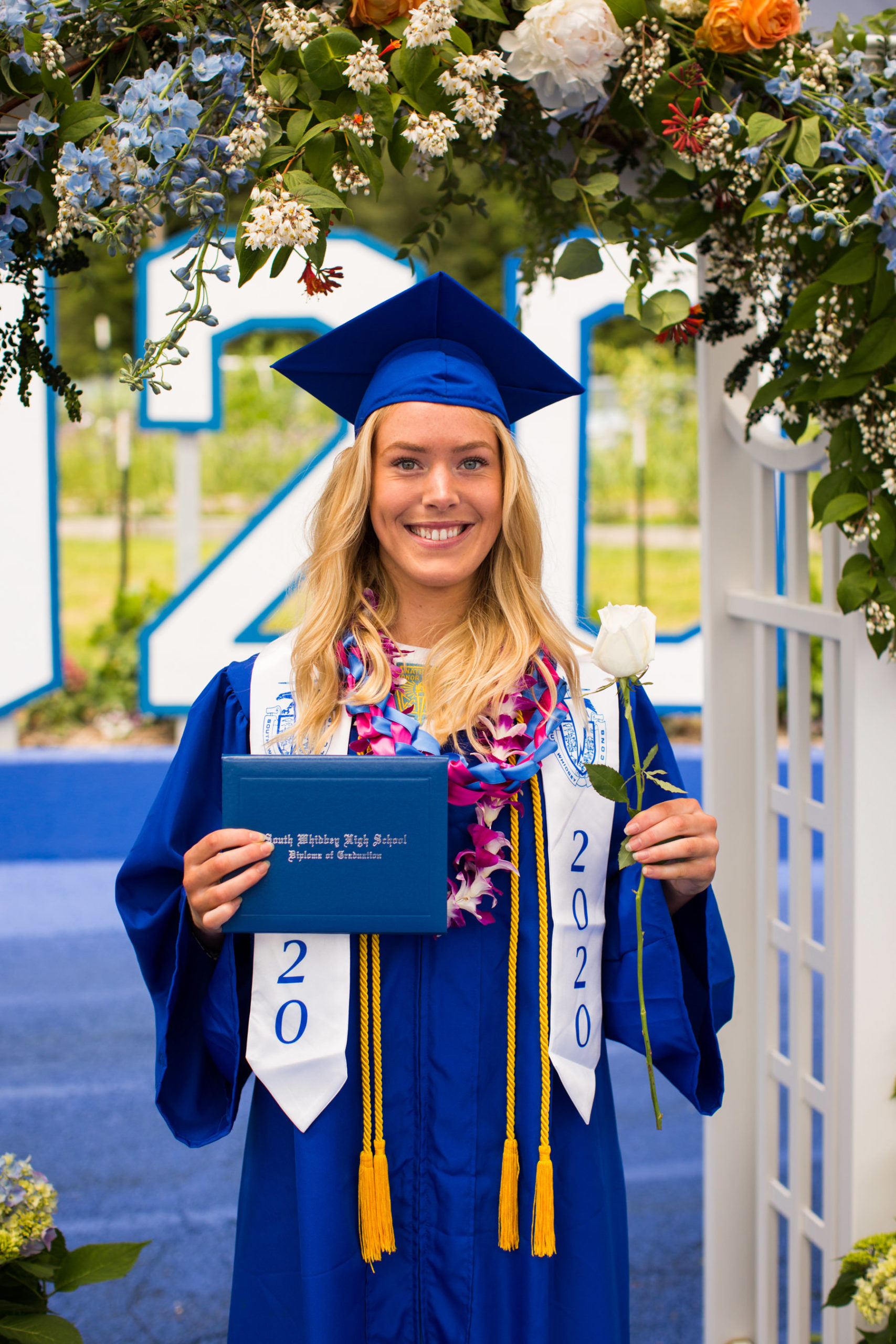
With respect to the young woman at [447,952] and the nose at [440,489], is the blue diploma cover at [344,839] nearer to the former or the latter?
the young woman at [447,952]

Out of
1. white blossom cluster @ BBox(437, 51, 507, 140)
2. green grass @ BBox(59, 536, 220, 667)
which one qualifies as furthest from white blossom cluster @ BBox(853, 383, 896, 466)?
green grass @ BBox(59, 536, 220, 667)

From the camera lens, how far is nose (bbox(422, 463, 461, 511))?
1.79 m

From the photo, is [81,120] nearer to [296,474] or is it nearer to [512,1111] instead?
[512,1111]

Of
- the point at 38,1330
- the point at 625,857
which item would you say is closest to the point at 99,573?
the point at 38,1330

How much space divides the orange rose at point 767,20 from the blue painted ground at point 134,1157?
311 cm

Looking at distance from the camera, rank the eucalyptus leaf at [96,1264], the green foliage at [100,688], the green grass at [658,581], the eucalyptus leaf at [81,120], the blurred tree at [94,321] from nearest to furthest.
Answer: the eucalyptus leaf at [81,120] < the eucalyptus leaf at [96,1264] < the green foliage at [100,688] < the green grass at [658,581] < the blurred tree at [94,321]

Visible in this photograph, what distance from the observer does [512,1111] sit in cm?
178

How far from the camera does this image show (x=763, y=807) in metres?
A: 2.80

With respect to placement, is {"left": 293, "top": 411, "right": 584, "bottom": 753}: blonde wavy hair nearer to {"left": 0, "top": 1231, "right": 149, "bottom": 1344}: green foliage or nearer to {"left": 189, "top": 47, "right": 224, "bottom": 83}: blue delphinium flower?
{"left": 189, "top": 47, "right": 224, "bottom": 83}: blue delphinium flower

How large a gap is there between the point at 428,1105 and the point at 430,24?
5.40 ft

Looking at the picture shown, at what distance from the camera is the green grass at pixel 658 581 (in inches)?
419

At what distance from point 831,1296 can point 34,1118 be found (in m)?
3.10

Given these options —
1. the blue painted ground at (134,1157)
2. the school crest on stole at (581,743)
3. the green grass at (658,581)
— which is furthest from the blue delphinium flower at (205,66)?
the green grass at (658,581)

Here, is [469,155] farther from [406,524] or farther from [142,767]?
[142,767]
